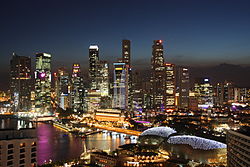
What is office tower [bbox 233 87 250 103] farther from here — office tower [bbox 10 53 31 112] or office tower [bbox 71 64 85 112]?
office tower [bbox 10 53 31 112]

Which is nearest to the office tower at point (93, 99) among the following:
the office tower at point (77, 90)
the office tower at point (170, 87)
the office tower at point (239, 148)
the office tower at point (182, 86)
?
the office tower at point (77, 90)

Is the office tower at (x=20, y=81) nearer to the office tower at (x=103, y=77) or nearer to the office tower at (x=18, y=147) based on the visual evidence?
the office tower at (x=103, y=77)

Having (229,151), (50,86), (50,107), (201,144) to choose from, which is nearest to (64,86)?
(50,86)

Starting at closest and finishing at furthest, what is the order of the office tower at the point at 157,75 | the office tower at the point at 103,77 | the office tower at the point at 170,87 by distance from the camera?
1. the office tower at the point at 170,87
2. the office tower at the point at 157,75
3. the office tower at the point at 103,77

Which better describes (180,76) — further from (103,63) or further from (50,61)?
(50,61)

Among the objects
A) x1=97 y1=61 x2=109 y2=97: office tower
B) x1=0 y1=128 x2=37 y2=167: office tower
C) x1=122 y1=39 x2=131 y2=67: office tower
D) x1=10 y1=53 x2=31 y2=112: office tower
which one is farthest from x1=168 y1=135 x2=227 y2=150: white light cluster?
x1=10 y1=53 x2=31 y2=112: office tower

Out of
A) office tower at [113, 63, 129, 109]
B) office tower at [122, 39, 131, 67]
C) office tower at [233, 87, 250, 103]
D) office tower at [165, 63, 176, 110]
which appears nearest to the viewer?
office tower at [113, 63, 129, 109]
